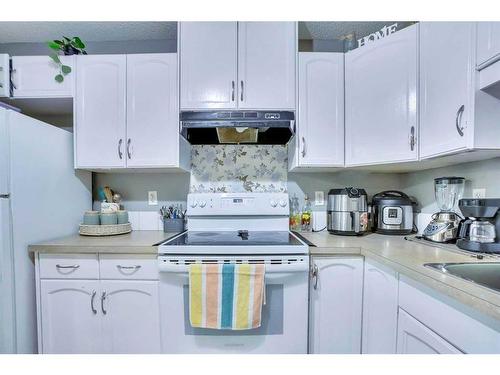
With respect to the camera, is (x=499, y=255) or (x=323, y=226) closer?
(x=499, y=255)

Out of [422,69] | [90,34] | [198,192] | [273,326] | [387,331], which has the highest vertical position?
[90,34]

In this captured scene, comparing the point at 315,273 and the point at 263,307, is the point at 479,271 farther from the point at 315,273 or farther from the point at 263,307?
the point at 263,307

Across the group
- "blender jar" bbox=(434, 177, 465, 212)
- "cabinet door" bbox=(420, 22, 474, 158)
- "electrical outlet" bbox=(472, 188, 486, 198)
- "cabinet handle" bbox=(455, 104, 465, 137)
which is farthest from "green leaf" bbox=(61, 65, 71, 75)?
"electrical outlet" bbox=(472, 188, 486, 198)

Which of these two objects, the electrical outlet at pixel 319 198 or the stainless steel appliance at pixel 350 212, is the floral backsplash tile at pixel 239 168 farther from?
the stainless steel appliance at pixel 350 212

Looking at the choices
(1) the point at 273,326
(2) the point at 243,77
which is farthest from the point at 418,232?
(2) the point at 243,77

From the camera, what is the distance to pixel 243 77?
154cm

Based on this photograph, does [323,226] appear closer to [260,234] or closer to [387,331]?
[260,234]

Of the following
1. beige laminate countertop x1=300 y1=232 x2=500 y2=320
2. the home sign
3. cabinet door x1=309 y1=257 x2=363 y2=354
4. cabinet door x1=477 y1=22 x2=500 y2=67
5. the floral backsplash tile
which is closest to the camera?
beige laminate countertop x1=300 y1=232 x2=500 y2=320

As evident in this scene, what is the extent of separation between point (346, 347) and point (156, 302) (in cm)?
108

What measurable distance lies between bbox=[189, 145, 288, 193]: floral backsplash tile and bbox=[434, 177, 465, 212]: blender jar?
970 mm

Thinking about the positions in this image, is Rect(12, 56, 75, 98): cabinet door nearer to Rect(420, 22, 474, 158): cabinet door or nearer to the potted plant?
the potted plant

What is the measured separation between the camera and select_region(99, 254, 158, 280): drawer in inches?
52.2

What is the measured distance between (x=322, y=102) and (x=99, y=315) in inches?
73.3

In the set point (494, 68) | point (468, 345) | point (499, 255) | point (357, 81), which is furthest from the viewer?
point (357, 81)
